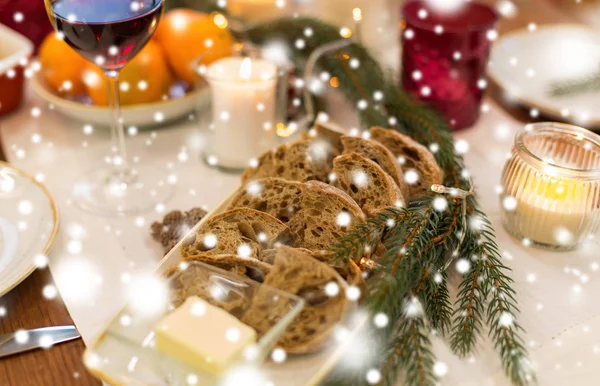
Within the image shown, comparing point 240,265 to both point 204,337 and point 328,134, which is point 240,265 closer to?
point 204,337

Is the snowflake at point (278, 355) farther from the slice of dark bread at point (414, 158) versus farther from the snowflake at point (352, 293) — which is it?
the slice of dark bread at point (414, 158)

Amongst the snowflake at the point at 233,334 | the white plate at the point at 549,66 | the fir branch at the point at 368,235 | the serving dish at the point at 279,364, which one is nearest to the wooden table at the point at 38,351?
the serving dish at the point at 279,364

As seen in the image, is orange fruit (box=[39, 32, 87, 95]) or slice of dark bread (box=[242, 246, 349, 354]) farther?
orange fruit (box=[39, 32, 87, 95])

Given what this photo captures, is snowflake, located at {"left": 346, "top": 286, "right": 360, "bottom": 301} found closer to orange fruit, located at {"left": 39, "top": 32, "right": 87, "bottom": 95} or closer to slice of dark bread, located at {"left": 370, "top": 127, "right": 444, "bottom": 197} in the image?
slice of dark bread, located at {"left": 370, "top": 127, "right": 444, "bottom": 197}

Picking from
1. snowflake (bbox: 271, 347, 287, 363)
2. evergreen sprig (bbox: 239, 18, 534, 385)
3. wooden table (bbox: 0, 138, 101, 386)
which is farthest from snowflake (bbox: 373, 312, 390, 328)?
wooden table (bbox: 0, 138, 101, 386)

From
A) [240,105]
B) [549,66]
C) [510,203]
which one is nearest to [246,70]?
[240,105]

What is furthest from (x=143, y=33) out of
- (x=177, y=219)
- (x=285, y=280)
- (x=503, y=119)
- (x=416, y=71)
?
(x=503, y=119)

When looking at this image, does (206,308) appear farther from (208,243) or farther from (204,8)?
(204,8)
